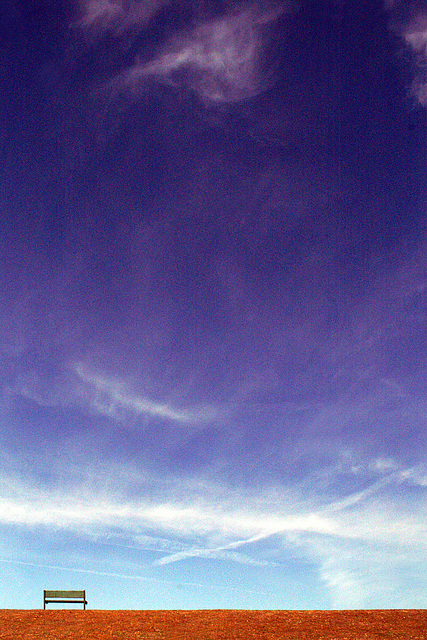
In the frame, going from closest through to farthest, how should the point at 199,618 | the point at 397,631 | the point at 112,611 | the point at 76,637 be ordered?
the point at 76,637 < the point at 397,631 < the point at 199,618 < the point at 112,611

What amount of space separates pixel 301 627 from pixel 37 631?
9.63 meters

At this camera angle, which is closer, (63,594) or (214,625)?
(214,625)

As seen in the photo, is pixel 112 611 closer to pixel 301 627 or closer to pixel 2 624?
pixel 2 624

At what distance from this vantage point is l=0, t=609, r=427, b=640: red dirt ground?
15.8 meters

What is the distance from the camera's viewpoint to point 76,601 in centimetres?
1988

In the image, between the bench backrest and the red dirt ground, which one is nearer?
the red dirt ground

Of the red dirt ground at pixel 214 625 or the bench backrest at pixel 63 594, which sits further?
the bench backrest at pixel 63 594

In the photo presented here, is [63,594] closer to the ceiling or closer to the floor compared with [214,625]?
closer to the ceiling

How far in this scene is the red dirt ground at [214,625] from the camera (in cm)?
1584

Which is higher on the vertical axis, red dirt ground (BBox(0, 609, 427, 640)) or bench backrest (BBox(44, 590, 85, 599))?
bench backrest (BBox(44, 590, 85, 599))

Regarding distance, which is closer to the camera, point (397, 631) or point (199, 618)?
point (397, 631)

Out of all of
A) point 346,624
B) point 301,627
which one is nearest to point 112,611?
point 301,627

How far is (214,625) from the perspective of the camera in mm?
17156

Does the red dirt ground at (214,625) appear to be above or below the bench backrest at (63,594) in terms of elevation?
below
